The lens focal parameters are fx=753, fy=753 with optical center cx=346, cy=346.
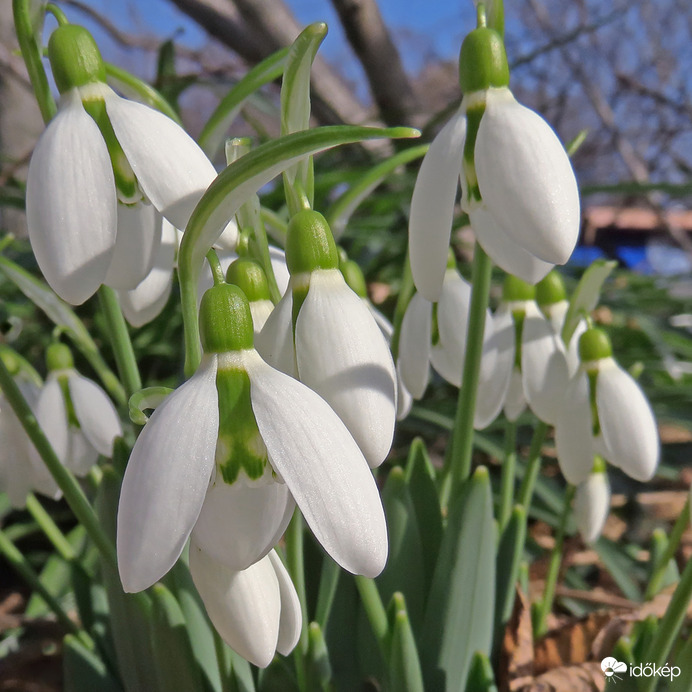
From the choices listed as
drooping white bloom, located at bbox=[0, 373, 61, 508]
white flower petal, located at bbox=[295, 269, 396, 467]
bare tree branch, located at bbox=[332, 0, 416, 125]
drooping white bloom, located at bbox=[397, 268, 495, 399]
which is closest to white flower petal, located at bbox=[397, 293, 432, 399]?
drooping white bloom, located at bbox=[397, 268, 495, 399]

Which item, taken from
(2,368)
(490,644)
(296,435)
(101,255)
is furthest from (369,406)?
(490,644)

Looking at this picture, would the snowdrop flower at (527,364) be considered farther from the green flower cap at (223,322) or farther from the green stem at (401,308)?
the green flower cap at (223,322)

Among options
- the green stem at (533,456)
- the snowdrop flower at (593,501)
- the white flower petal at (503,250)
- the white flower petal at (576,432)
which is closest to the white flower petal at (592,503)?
the snowdrop flower at (593,501)

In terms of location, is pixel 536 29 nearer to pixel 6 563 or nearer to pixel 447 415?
pixel 447 415

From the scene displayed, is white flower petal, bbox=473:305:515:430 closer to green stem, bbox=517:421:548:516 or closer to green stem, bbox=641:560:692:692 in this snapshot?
green stem, bbox=517:421:548:516

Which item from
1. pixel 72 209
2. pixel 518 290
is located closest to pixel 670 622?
pixel 518 290

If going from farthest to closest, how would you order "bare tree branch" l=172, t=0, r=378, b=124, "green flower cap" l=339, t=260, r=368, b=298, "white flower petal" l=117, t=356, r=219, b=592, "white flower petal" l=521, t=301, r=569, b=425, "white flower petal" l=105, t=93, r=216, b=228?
1. "bare tree branch" l=172, t=0, r=378, b=124
2. "white flower petal" l=521, t=301, r=569, b=425
3. "green flower cap" l=339, t=260, r=368, b=298
4. "white flower petal" l=105, t=93, r=216, b=228
5. "white flower petal" l=117, t=356, r=219, b=592
